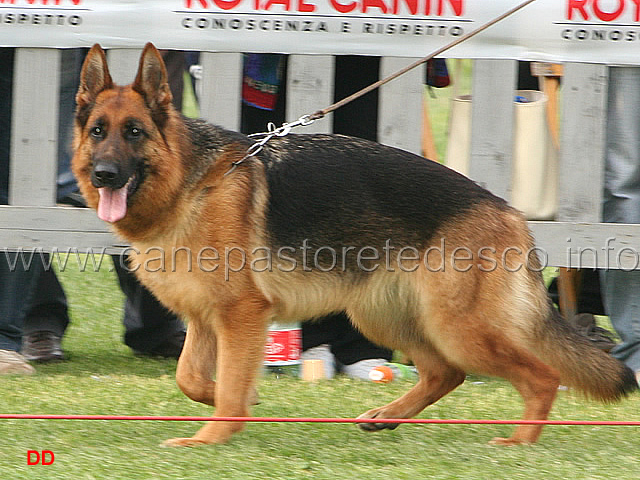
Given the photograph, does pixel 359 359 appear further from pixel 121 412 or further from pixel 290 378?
pixel 121 412

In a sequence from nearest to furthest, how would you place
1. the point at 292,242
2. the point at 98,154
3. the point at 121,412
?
1. the point at 98,154
2. the point at 292,242
3. the point at 121,412

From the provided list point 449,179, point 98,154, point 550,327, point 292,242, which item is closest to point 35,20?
point 98,154

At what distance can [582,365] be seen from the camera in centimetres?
390

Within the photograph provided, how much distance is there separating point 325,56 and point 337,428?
1712 mm

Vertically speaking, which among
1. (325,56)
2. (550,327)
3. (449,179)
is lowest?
(550,327)

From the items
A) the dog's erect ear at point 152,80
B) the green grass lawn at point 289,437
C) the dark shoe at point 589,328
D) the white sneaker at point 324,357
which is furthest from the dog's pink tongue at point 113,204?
the dark shoe at point 589,328

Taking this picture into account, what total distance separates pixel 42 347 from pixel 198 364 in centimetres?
154

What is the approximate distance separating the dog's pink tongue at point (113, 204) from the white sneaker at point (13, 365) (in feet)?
4.57

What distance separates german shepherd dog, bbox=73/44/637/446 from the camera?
12.2 ft

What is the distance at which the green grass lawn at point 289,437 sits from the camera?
339 cm

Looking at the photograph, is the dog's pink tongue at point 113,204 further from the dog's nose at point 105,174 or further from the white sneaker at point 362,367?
the white sneaker at point 362,367

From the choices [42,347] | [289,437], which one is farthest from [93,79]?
[42,347]

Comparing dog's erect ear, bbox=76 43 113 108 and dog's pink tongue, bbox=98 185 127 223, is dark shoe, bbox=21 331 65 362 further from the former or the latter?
dog's erect ear, bbox=76 43 113 108

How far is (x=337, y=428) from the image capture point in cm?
404
